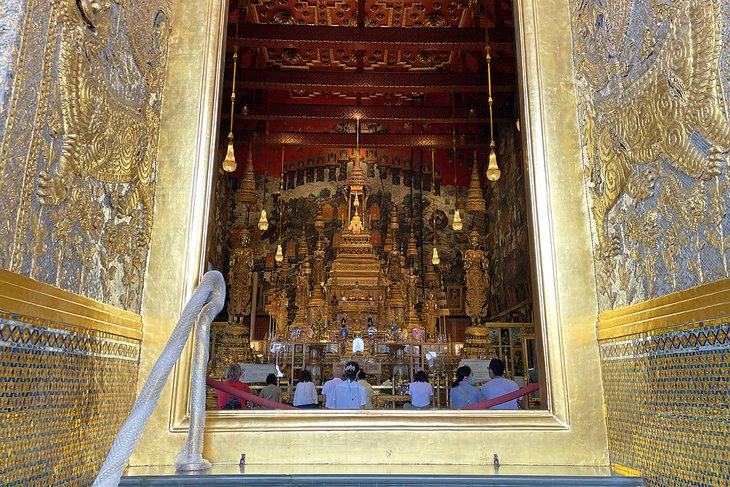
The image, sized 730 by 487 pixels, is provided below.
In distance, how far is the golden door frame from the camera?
7.75ft

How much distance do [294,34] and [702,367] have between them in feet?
23.0

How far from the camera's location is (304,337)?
1048 cm

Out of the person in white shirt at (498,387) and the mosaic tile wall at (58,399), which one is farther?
the person in white shirt at (498,387)

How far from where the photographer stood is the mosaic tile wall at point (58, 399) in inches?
59.2

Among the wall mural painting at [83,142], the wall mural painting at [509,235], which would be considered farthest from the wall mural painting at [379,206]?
the wall mural painting at [83,142]

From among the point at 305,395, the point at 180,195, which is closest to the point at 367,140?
the point at 305,395

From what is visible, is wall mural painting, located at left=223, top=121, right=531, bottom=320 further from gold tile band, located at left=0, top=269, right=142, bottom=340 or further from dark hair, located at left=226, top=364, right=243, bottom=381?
gold tile band, located at left=0, top=269, right=142, bottom=340

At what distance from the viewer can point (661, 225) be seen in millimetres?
2047

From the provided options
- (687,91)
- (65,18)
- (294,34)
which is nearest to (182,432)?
(65,18)

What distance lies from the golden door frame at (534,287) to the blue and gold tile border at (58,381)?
0.22m

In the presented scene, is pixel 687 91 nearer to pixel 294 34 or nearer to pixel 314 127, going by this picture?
pixel 294 34

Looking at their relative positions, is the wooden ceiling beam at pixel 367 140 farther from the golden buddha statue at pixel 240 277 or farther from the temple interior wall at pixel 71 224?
the temple interior wall at pixel 71 224

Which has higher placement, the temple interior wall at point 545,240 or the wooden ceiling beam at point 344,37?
the wooden ceiling beam at point 344,37

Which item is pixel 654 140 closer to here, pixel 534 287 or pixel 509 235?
pixel 534 287
